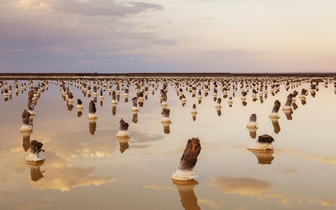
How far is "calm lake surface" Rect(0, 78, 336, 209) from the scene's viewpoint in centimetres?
948

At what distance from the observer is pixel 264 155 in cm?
1390

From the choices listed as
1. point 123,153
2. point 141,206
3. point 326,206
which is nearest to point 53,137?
point 123,153

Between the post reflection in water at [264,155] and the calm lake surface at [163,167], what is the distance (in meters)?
0.04

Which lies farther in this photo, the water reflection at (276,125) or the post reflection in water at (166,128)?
the water reflection at (276,125)

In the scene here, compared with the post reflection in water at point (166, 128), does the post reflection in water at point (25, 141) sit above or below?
below

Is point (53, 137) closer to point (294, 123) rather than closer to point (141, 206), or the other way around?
point (141, 206)

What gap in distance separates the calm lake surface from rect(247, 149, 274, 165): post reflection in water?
0.12ft

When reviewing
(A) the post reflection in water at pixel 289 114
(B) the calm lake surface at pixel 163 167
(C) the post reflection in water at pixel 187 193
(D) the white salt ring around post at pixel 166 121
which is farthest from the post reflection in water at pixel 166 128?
(C) the post reflection in water at pixel 187 193

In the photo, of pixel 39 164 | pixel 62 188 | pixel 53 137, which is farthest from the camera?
pixel 53 137

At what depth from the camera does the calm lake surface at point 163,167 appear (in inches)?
373

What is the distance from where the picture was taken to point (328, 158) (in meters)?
13.5

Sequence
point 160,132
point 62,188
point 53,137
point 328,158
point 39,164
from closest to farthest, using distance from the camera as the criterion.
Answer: point 62,188
point 39,164
point 328,158
point 53,137
point 160,132

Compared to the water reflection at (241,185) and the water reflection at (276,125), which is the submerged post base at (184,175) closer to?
the water reflection at (241,185)

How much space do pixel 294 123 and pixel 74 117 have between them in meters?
13.2
